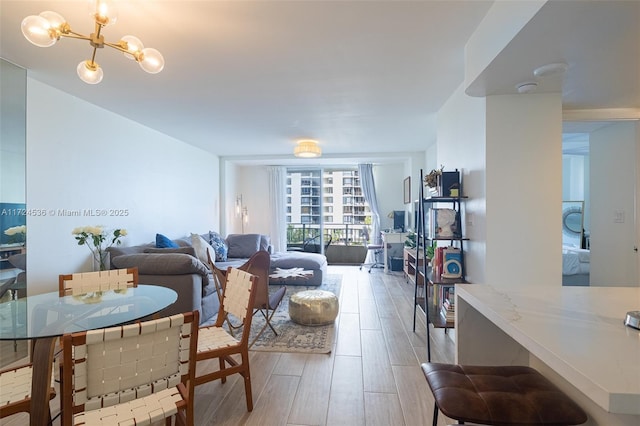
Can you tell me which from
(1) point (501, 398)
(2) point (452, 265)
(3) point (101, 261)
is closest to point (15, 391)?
(1) point (501, 398)

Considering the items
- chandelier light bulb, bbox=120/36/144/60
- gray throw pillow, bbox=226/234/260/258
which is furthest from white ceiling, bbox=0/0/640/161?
gray throw pillow, bbox=226/234/260/258

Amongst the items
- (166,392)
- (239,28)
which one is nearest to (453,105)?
(239,28)

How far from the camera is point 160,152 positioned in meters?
4.71

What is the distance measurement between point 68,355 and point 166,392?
1.77 feet

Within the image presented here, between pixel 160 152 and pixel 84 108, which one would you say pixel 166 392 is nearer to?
pixel 84 108

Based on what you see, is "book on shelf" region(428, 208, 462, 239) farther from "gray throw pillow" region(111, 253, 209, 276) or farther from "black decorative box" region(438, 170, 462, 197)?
"gray throw pillow" region(111, 253, 209, 276)

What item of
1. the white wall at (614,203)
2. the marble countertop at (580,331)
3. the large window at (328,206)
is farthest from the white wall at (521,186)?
the large window at (328,206)

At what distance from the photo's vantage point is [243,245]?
237 inches

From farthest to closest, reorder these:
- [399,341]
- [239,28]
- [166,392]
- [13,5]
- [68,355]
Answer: [399,341] < [239,28] < [13,5] < [166,392] < [68,355]

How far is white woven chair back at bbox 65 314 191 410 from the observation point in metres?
1.06

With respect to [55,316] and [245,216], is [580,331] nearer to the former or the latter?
[55,316]

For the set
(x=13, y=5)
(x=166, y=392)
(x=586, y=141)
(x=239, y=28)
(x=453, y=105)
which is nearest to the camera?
(x=166, y=392)

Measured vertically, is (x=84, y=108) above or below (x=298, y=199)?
above

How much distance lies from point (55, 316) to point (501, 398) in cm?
214
